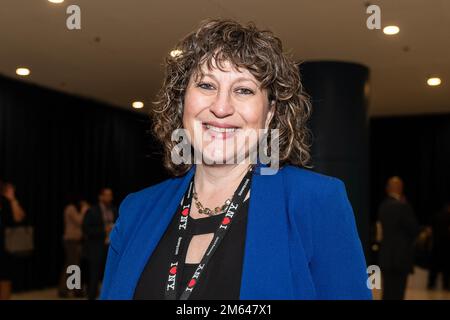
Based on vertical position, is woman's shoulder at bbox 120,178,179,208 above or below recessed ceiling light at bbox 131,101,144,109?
below

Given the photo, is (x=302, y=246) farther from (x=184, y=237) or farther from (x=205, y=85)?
(x=205, y=85)

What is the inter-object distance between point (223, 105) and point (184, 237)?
301 millimetres

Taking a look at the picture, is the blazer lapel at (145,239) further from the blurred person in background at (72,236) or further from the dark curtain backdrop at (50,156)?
the dark curtain backdrop at (50,156)

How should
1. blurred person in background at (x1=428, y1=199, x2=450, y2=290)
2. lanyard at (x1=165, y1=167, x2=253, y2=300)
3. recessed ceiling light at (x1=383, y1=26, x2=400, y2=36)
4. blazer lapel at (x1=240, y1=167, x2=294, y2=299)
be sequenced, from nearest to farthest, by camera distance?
blazer lapel at (x1=240, y1=167, x2=294, y2=299)
lanyard at (x1=165, y1=167, x2=253, y2=300)
recessed ceiling light at (x1=383, y1=26, x2=400, y2=36)
blurred person in background at (x1=428, y1=199, x2=450, y2=290)

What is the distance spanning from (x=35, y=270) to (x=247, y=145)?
8.77m

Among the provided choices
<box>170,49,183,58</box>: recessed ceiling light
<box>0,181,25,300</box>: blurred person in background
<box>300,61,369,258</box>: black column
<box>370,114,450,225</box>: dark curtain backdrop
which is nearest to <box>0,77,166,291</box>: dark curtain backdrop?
<box>300,61,369,258</box>: black column

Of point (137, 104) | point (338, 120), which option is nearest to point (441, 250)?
point (338, 120)

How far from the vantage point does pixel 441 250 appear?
10.5 m

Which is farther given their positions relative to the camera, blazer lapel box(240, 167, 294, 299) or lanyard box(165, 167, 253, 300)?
lanyard box(165, 167, 253, 300)

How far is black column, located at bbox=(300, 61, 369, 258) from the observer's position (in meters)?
7.70

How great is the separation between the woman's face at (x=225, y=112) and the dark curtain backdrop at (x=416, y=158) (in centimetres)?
1186

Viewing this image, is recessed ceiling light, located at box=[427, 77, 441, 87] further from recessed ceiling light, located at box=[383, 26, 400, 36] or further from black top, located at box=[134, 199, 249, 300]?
black top, located at box=[134, 199, 249, 300]
